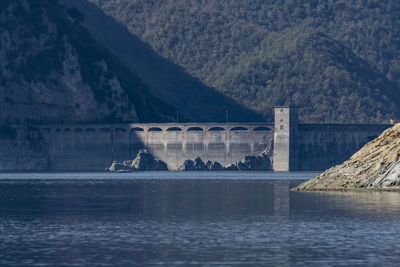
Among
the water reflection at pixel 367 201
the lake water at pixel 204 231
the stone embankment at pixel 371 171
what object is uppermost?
the stone embankment at pixel 371 171

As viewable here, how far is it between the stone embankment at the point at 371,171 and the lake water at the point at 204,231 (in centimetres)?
282

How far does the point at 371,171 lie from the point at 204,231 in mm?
39853

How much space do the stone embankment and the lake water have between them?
9.26 ft

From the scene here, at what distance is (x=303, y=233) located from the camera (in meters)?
62.5

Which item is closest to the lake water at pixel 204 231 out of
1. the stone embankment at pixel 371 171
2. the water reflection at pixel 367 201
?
the water reflection at pixel 367 201

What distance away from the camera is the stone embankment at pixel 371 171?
322 feet

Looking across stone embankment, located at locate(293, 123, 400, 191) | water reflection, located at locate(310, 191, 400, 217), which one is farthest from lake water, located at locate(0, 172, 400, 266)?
stone embankment, located at locate(293, 123, 400, 191)

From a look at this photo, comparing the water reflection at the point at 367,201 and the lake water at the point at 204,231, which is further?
the water reflection at the point at 367,201

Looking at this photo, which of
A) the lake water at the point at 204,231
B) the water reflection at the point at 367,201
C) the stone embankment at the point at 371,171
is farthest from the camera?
the stone embankment at the point at 371,171

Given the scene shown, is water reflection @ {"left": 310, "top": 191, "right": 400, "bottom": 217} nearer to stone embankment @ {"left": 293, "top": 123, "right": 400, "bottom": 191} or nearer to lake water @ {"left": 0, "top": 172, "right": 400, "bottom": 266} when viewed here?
lake water @ {"left": 0, "top": 172, "right": 400, "bottom": 266}

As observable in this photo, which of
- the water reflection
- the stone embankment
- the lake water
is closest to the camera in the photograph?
the lake water

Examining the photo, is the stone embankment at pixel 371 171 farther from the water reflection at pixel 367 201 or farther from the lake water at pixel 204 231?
the lake water at pixel 204 231

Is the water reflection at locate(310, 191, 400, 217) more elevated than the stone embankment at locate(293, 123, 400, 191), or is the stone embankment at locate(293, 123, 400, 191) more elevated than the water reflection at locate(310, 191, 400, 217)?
the stone embankment at locate(293, 123, 400, 191)

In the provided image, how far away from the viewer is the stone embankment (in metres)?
98.1
